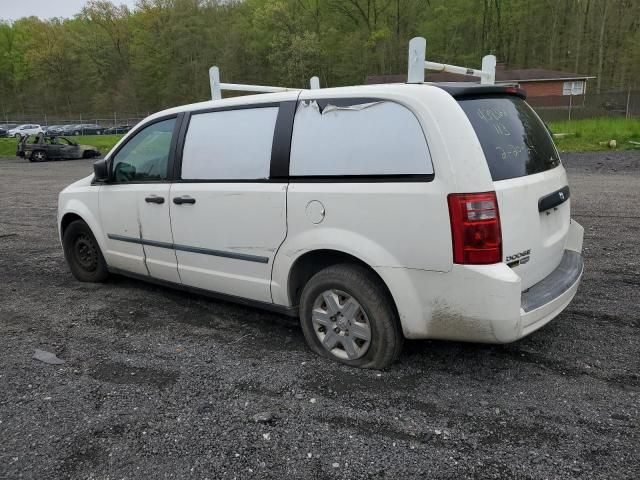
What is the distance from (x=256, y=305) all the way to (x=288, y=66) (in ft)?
192

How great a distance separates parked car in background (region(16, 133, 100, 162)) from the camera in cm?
2681

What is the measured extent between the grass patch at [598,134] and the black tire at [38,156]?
24.2 metres

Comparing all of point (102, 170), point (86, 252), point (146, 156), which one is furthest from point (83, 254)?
point (146, 156)

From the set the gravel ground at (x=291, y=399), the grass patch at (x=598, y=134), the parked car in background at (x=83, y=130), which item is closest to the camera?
the gravel ground at (x=291, y=399)

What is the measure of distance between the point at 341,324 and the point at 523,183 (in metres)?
Answer: 1.46

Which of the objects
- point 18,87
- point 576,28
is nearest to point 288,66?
point 576,28

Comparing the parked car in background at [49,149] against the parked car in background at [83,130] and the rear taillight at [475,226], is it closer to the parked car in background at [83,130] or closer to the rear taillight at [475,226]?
the parked car in background at [83,130]

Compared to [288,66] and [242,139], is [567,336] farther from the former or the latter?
[288,66]

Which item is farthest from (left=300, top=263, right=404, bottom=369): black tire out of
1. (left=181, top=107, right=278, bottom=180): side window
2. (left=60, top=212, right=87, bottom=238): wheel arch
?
(left=60, top=212, right=87, bottom=238): wheel arch

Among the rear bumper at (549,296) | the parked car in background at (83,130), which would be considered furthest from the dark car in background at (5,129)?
the rear bumper at (549,296)

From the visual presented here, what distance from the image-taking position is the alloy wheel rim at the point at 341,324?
11.3ft

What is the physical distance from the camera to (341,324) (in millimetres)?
3551

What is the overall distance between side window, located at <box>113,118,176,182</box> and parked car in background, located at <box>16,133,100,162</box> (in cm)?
2508

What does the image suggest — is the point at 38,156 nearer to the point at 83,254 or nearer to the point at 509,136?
the point at 83,254
